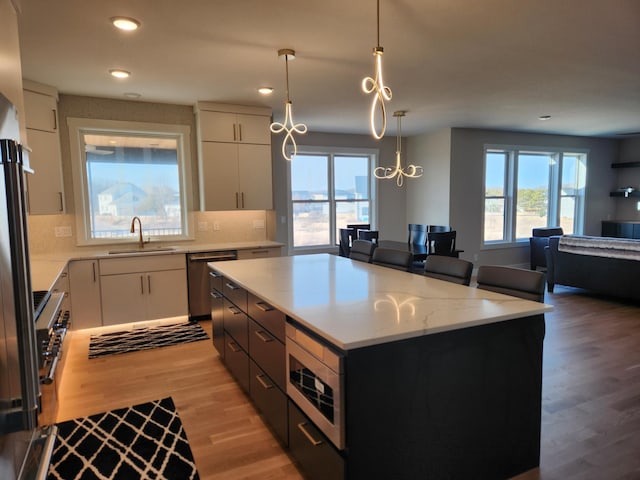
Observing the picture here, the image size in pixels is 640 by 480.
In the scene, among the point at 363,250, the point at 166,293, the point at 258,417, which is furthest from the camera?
the point at 166,293

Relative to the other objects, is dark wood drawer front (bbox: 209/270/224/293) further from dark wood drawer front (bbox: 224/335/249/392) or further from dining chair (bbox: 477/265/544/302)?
dining chair (bbox: 477/265/544/302)

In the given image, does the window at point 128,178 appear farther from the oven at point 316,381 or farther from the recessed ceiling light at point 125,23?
the oven at point 316,381

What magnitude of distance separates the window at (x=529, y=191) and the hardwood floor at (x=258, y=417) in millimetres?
3338

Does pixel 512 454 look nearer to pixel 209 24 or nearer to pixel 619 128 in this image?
pixel 209 24

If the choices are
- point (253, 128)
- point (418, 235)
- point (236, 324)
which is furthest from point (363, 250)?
point (418, 235)

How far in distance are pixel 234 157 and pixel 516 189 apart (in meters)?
5.37

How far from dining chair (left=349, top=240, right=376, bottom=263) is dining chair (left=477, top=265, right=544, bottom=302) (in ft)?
4.67

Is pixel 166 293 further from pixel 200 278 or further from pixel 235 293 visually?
pixel 235 293

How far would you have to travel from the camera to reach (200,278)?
482cm

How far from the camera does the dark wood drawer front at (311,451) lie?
1.69 m

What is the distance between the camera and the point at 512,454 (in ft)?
6.62

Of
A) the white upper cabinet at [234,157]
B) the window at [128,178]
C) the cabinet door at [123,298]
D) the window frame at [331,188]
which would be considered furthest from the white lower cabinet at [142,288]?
the window frame at [331,188]

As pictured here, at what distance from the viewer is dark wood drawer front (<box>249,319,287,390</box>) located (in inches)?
86.4

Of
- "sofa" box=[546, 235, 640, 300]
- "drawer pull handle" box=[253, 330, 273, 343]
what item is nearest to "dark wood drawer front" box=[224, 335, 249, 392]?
"drawer pull handle" box=[253, 330, 273, 343]
